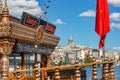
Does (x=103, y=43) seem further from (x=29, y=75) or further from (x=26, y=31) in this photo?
(x=29, y=75)

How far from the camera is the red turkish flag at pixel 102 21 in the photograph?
1350 centimetres

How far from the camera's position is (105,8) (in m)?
13.7

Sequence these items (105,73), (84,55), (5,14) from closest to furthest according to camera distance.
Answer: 1. (105,73)
2. (5,14)
3. (84,55)

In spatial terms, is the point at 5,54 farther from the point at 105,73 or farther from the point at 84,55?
the point at 84,55

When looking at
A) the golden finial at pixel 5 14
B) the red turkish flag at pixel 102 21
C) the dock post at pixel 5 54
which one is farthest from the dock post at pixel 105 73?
the golden finial at pixel 5 14

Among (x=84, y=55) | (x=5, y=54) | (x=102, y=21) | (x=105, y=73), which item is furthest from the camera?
(x=84, y=55)

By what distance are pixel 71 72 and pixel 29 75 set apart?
300 cm

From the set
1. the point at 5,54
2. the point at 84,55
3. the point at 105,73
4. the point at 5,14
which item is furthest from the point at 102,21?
the point at 84,55

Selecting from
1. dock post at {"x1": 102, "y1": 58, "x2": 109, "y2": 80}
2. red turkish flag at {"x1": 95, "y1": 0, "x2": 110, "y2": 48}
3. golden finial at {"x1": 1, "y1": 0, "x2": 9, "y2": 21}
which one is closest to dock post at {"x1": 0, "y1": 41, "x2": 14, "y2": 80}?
golden finial at {"x1": 1, "y1": 0, "x2": 9, "y2": 21}

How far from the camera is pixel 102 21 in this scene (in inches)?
532

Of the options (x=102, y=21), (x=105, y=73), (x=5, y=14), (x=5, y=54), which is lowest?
(x=105, y=73)

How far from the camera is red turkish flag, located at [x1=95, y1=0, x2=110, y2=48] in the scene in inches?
532

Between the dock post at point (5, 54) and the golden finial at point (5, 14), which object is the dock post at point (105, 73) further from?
the golden finial at point (5, 14)

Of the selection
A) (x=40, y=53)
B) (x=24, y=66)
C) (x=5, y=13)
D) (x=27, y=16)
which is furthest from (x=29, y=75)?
(x=5, y=13)
